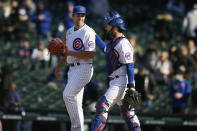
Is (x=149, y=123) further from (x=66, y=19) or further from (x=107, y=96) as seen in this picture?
(x=66, y=19)

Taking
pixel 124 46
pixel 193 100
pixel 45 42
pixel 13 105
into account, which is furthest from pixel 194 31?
pixel 124 46

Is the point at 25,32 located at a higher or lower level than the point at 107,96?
higher

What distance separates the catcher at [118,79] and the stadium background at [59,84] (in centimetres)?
265

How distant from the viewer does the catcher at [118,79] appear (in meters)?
6.43

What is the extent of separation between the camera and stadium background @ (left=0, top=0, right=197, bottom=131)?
31.3 feet

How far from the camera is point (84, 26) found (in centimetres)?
665

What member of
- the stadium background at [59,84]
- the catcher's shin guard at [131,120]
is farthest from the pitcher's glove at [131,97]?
the stadium background at [59,84]

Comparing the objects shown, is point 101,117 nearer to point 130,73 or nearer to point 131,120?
point 131,120

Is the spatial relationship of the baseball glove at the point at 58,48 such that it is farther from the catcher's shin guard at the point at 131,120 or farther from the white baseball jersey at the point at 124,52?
the catcher's shin guard at the point at 131,120

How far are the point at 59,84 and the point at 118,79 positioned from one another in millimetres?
5413

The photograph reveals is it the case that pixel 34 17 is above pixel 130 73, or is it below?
above

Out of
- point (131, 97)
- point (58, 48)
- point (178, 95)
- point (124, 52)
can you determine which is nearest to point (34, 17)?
point (178, 95)

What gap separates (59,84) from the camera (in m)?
11.9

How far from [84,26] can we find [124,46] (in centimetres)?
63
